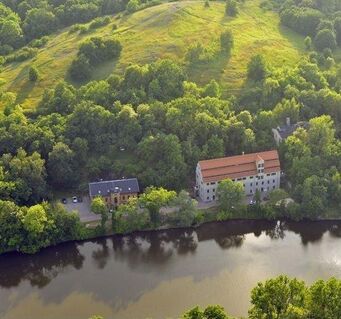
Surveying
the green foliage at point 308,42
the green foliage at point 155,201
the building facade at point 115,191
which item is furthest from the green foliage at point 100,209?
the green foliage at point 308,42

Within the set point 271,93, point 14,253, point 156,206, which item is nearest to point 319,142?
point 271,93

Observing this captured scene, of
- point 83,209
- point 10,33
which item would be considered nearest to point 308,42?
point 83,209

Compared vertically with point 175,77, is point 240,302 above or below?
below

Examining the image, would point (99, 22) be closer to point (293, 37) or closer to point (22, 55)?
point (22, 55)

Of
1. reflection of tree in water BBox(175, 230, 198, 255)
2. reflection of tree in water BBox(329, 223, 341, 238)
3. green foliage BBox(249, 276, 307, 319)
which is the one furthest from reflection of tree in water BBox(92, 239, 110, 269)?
reflection of tree in water BBox(329, 223, 341, 238)

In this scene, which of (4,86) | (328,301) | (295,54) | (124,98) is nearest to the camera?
(328,301)

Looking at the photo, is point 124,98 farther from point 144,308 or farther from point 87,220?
point 144,308

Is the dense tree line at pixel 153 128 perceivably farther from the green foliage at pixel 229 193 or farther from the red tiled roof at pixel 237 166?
the green foliage at pixel 229 193
